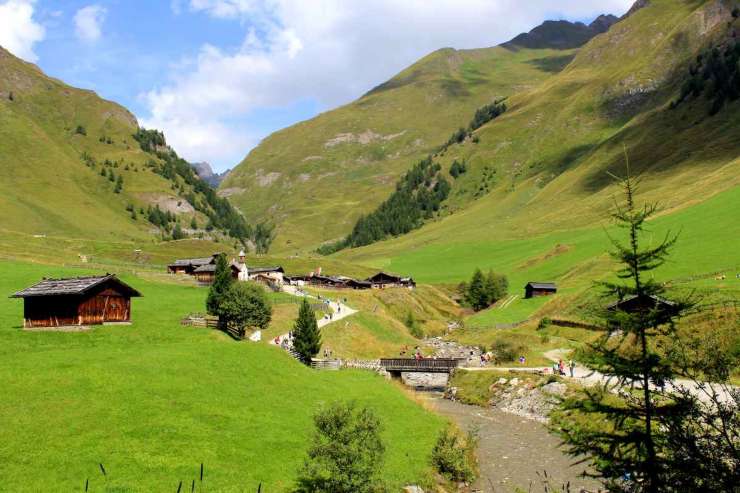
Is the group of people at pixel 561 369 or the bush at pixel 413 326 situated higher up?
the group of people at pixel 561 369

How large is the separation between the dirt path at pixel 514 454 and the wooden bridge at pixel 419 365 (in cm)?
1170

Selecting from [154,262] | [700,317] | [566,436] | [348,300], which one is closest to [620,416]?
[566,436]

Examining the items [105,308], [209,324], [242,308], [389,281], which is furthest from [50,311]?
[389,281]

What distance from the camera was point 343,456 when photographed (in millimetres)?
27109

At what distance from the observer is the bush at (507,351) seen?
74.2 metres

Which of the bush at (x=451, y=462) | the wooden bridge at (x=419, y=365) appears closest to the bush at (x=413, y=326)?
the wooden bridge at (x=419, y=365)

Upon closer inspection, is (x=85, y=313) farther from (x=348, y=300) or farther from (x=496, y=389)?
(x=348, y=300)

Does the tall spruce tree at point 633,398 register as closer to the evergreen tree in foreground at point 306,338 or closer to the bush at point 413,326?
the evergreen tree in foreground at point 306,338

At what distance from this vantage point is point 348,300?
372ft

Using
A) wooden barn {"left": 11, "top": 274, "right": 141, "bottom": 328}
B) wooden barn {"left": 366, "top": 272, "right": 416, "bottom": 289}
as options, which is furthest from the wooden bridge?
wooden barn {"left": 366, "top": 272, "right": 416, "bottom": 289}

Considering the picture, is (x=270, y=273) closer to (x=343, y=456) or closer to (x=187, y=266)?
(x=187, y=266)

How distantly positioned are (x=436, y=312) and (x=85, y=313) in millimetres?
87545

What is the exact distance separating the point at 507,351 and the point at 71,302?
4856 cm

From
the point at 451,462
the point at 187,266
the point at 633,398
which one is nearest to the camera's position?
the point at 633,398
